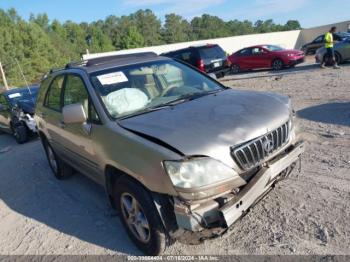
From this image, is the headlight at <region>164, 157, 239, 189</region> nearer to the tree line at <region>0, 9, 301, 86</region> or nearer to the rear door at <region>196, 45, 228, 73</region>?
the rear door at <region>196, 45, 228, 73</region>

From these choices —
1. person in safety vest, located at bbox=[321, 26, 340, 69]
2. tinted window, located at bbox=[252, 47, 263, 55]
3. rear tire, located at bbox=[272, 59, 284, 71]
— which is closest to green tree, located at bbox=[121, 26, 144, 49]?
tinted window, located at bbox=[252, 47, 263, 55]

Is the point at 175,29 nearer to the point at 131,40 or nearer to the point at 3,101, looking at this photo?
the point at 131,40

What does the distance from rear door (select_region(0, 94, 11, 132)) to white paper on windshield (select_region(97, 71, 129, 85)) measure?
7.65m

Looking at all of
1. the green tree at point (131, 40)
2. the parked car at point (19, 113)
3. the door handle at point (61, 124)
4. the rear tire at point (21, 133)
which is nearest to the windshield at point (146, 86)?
the door handle at point (61, 124)

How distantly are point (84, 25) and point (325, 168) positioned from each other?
97730 millimetres

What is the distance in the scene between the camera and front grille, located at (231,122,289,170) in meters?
3.00

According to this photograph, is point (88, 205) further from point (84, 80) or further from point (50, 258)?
point (84, 80)

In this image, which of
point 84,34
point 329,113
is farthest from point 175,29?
point 329,113

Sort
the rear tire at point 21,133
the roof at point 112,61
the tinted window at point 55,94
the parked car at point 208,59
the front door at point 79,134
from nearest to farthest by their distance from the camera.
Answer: the front door at point 79,134
the roof at point 112,61
the tinted window at point 55,94
the rear tire at point 21,133
the parked car at point 208,59

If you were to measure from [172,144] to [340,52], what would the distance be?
14.4 m

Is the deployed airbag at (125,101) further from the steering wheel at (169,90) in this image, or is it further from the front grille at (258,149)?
the front grille at (258,149)

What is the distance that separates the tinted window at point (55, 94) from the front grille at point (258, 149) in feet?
9.84

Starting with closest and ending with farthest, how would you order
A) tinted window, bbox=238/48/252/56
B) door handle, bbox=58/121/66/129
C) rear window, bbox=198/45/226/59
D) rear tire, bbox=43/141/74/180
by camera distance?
door handle, bbox=58/121/66/129 → rear tire, bbox=43/141/74/180 → rear window, bbox=198/45/226/59 → tinted window, bbox=238/48/252/56

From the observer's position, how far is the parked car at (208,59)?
15.3 metres
